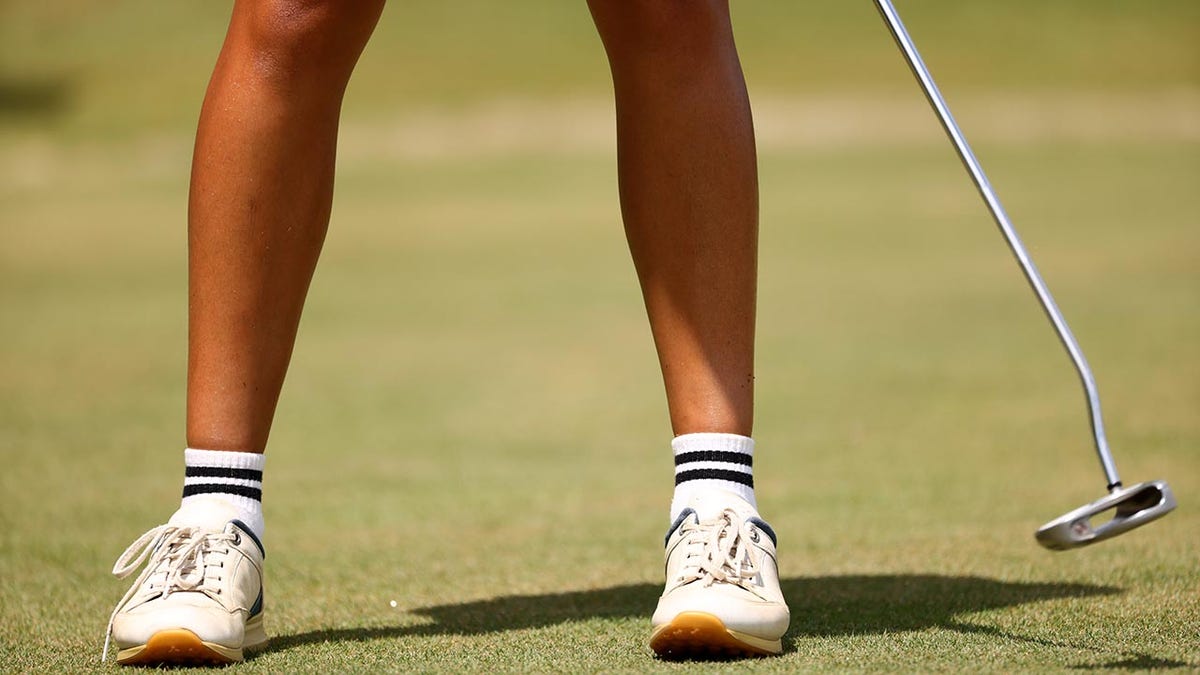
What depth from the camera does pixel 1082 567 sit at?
1.96 metres

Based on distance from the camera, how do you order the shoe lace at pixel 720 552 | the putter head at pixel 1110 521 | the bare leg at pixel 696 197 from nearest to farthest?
the putter head at pixel 1110 521 → the shoe lace at pixel 720 552 → the bare leg at pixel 696 197

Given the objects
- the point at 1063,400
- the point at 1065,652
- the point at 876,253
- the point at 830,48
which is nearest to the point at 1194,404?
the point at 1063,400

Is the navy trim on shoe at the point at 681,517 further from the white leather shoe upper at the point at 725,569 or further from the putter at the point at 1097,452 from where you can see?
the putter at the point at 1097,452

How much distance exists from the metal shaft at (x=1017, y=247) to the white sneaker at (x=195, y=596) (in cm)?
85

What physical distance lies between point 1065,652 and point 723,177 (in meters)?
0.60

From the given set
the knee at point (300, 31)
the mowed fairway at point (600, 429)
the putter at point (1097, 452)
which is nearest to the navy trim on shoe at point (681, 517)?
the mowed fairway at point (600, 429)

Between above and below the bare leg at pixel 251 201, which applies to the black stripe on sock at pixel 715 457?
below

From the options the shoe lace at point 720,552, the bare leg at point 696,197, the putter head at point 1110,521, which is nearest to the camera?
the putter head at point 1110,521

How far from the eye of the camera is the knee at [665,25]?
1.63 meters

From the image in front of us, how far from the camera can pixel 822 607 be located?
1769mm

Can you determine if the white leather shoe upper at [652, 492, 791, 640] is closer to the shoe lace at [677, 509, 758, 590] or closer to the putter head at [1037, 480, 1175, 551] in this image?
the shoe lace at [677, 509, 758, 590]

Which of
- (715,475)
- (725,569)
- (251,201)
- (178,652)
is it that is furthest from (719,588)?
(251,201)

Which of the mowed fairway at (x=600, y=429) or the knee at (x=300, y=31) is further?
the mowed fairway at (x=600, y=429)

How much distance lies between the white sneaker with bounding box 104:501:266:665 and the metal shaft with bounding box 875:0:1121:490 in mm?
846
